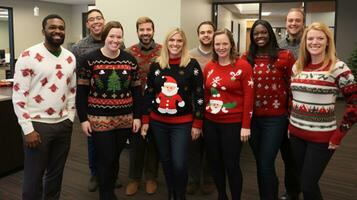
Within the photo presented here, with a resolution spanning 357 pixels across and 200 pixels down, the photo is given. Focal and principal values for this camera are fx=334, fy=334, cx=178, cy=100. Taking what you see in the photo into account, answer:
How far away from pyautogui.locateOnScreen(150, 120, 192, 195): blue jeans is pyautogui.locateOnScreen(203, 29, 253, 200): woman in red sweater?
16 centimetres

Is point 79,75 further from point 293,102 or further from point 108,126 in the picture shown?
point 293,102

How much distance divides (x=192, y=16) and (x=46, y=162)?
4.68 meters

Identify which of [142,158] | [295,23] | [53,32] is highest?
[295,23]

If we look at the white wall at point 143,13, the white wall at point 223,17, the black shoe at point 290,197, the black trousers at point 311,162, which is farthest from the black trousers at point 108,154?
the white wall at point 223,17

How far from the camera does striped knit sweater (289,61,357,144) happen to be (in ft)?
6.15

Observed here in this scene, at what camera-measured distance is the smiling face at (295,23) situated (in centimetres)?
257

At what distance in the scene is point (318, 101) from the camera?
6.40ft

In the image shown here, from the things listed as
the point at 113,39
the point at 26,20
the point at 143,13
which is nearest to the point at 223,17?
the point at 143,13

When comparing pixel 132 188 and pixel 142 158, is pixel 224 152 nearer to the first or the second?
pixel 142 158

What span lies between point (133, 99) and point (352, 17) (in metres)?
7.13

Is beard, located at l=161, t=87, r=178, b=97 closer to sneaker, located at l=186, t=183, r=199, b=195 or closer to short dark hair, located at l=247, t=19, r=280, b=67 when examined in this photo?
short dark hair, located at l=247, t=19, r=280, b=67

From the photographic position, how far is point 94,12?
2992 mm

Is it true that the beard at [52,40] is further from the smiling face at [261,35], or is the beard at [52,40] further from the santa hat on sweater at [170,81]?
the smiling face at [261,35]

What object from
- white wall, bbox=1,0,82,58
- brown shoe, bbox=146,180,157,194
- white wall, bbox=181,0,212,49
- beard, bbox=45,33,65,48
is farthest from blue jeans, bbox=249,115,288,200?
white wall, bbox=1,0,82,58
